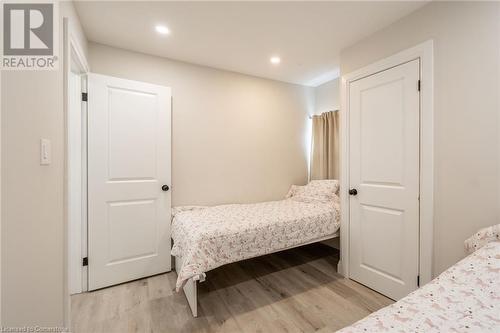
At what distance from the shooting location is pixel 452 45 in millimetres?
1584

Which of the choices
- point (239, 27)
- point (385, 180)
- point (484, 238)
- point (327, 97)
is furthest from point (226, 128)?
point (484, 238)

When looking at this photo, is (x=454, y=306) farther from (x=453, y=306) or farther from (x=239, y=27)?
(x=239, y=27)

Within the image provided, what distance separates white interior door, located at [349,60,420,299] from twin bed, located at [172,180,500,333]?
1.34 ft

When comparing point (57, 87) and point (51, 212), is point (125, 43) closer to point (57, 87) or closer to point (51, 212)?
point (57, 87)

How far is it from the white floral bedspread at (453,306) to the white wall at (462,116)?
0.58 metres

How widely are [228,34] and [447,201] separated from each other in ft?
7.67

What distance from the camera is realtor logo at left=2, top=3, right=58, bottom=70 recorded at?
0.93 metres

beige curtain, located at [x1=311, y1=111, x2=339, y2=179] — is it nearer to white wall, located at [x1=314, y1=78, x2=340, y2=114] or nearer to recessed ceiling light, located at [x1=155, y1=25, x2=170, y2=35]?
white wall, located at [x1=314, y1=78, x2=340, y2=114]

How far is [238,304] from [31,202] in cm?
164

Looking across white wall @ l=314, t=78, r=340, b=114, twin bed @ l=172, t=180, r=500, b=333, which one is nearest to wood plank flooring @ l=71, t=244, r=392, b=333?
twin bed @ l=172, t=180, r=500, b=333

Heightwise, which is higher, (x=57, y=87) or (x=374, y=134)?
(x=57, y=87)

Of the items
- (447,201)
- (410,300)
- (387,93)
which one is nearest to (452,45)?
(387,93)

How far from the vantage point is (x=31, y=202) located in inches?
40.9

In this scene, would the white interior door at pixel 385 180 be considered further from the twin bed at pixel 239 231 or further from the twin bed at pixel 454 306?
the twin bed at pixel 454 306
